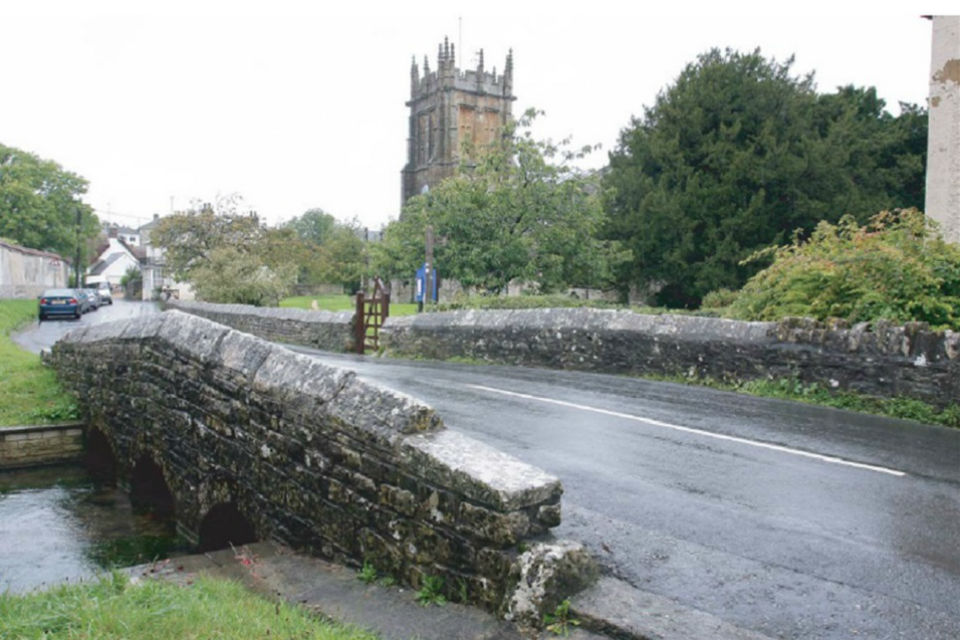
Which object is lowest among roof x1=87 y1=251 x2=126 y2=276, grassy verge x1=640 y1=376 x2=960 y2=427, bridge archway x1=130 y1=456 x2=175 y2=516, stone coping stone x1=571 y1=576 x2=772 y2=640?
bridge archway x1=130 y1=456 x2=175 y2=516

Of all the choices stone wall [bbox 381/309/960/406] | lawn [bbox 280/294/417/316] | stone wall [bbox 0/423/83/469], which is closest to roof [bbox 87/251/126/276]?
lawn [bbox 280/294/417/316]

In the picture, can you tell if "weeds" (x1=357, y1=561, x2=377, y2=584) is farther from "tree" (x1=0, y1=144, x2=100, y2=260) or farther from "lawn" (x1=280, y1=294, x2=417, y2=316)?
"tree" (x1=0, y1=144, x2=100, y2=260)

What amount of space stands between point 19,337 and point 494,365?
810 inches

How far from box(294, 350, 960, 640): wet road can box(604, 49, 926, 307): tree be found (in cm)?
2352

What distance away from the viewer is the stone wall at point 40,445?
10570 millimetres

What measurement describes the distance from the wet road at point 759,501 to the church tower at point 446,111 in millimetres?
72982

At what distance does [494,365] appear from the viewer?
1420 centimetres

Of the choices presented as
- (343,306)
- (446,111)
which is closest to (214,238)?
(343,306)

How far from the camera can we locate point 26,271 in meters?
51.3

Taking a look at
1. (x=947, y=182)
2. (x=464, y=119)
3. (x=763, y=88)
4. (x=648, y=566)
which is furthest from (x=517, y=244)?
(x=464, y=119)

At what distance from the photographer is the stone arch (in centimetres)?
1082

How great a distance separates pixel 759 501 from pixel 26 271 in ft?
187

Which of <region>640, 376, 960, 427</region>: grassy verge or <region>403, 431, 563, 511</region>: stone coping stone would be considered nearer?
<region>403, 431, 563, 511</region>: stone coping stone

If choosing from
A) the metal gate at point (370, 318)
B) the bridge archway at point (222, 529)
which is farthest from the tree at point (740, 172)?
the bridge archway at point (222, 529)
